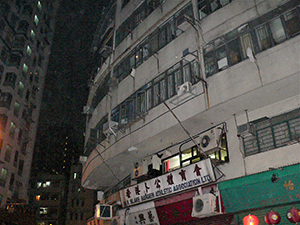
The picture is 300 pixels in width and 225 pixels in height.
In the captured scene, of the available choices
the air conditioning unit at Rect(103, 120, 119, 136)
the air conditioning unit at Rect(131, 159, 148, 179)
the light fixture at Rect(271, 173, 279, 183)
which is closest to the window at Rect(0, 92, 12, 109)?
the air conditioning unit at Rect(103, 120, 119, 136)

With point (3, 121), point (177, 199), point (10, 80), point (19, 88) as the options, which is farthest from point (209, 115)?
point (19, 88)

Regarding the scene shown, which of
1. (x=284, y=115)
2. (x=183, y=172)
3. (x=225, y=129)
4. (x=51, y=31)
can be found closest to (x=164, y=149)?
(x=183, y=172)

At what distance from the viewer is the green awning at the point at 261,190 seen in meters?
8.49

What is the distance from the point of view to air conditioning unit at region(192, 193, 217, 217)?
32.3 ft

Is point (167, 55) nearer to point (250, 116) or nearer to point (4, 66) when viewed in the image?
point (250, 116)

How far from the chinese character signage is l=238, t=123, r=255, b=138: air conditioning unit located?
163 centimetres

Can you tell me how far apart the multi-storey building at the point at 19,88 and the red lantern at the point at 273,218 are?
2737 centimetres

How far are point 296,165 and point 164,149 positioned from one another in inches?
279

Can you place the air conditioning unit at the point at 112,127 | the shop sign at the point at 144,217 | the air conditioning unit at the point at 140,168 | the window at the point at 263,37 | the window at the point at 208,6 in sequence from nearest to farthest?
the window at the point at 263,37
the window at the point at 208,6
the shop sign at the point at 144,217
the air conditioning unit at the point at 140,168
the air conditioning unit at the point at 112,127

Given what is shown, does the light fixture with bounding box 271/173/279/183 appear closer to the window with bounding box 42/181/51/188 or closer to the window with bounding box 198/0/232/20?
the window with bounding box 198/0/232/20

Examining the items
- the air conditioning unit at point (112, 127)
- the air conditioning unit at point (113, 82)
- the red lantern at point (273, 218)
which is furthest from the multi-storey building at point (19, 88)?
the red lantern at point (273, 218)

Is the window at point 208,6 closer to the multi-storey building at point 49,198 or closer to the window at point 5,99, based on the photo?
the window at point 5,99

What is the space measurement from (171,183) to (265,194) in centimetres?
422

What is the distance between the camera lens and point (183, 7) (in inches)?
566
